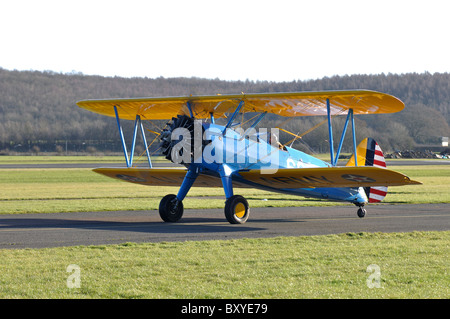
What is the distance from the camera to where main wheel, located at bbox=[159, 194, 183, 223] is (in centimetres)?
1562

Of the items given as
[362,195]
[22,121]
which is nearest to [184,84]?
[22,121]

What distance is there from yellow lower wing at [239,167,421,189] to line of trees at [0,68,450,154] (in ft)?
230

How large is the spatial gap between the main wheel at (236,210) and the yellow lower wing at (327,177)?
75 cm

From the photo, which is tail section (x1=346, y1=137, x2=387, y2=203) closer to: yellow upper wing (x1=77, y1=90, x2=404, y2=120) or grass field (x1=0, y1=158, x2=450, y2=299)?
yellow upper wing (x1=77, y1=90, x2=404, y2=120)

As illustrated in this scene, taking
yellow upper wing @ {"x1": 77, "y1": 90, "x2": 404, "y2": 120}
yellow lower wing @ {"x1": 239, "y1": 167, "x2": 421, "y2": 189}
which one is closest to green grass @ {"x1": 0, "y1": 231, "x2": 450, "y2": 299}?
yellow lower wing @ {"x1": 239, "y1": 167, "x2": 421, "y2": 189}

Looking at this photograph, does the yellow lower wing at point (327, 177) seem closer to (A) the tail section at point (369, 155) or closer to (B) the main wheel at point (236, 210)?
(B) the main wheel at point (236, 210)

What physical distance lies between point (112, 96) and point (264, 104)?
156275 mm

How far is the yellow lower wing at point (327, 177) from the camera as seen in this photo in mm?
13766

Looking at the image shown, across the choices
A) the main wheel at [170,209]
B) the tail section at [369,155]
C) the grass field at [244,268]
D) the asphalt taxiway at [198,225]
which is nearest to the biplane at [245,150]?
the main wheel at [170,209]

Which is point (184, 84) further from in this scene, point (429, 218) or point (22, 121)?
point (429, 218)

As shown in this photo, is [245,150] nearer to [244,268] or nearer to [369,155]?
[369,155]
